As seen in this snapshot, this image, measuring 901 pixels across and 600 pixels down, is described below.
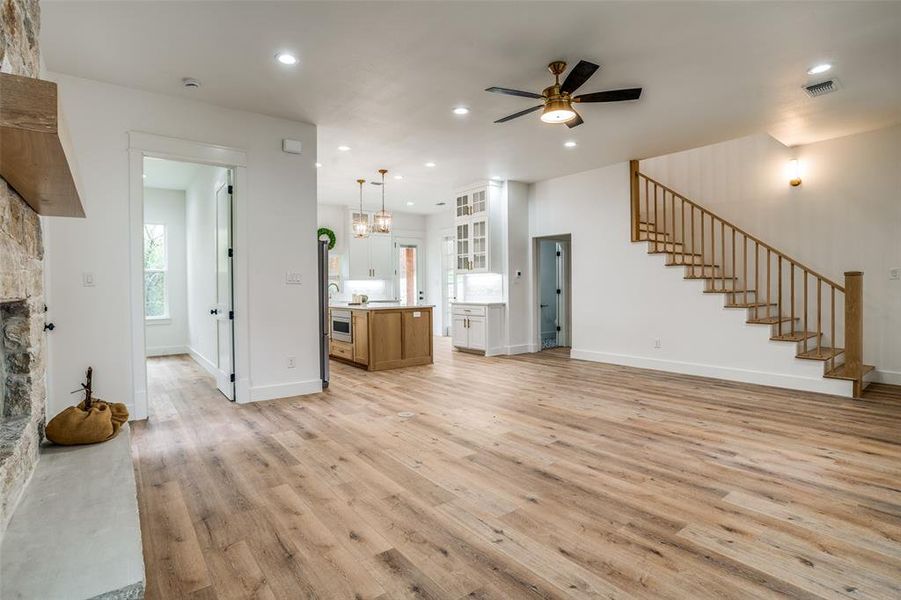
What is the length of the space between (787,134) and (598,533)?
556 cm

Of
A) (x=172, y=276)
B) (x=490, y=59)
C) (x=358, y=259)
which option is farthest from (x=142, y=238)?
(x=358, y=259)

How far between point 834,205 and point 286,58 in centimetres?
634

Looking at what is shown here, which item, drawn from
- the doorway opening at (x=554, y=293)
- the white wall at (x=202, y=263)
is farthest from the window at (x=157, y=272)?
the doorway opening at (x=554, y=293)

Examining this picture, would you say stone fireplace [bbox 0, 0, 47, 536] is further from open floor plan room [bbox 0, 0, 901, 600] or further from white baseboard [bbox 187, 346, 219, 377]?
white baseboard [bbox 187, 346, 219, 377]

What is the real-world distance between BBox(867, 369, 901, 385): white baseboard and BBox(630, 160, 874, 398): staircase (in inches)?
8.5

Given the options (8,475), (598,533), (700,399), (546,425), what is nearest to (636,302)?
(700,399)

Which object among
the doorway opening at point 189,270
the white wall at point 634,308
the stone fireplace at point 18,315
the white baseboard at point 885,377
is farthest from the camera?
the white wall at point 634,308

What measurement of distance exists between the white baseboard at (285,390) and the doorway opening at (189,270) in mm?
264

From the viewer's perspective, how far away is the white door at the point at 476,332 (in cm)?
772

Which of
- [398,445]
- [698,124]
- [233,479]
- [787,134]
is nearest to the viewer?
[233,479]

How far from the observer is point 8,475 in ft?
5.10

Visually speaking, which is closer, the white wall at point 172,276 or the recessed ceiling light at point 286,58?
the recessed ceiling light at point 286,58

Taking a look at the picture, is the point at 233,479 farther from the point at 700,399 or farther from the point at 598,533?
the point at 700,399

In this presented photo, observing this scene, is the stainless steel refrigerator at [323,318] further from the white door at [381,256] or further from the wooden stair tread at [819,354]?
the wooden stair tread at [819,354]
